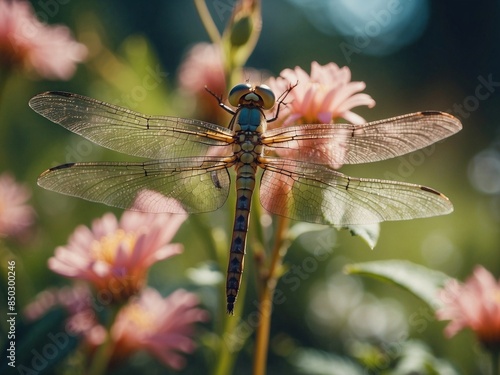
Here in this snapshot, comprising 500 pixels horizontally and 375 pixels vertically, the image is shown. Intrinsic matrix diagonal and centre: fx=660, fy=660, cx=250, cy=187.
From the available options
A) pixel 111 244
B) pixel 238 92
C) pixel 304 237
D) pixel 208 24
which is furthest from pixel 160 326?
pixel 304 237

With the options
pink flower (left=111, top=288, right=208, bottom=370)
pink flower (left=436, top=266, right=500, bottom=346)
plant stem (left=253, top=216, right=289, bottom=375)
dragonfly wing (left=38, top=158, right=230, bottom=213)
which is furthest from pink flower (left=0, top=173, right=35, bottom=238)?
pink flower (left=436, top=266, right=500, bottom=346)

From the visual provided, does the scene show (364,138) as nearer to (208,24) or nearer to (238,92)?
(238,92)

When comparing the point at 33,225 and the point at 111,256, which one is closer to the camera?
the point at 111,256

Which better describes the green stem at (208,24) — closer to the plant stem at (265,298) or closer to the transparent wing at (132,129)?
the transparent wing at (132,129)

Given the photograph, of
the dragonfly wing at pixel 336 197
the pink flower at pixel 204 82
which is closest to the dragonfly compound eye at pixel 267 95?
the dragonfly wing at pixel 336 197

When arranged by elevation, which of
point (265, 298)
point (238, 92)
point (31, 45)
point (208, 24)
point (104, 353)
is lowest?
point (104, 353)

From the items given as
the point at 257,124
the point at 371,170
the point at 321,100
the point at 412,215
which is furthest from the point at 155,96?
the point at 371,170

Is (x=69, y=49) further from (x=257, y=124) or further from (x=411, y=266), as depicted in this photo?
(x=411, y=266)
